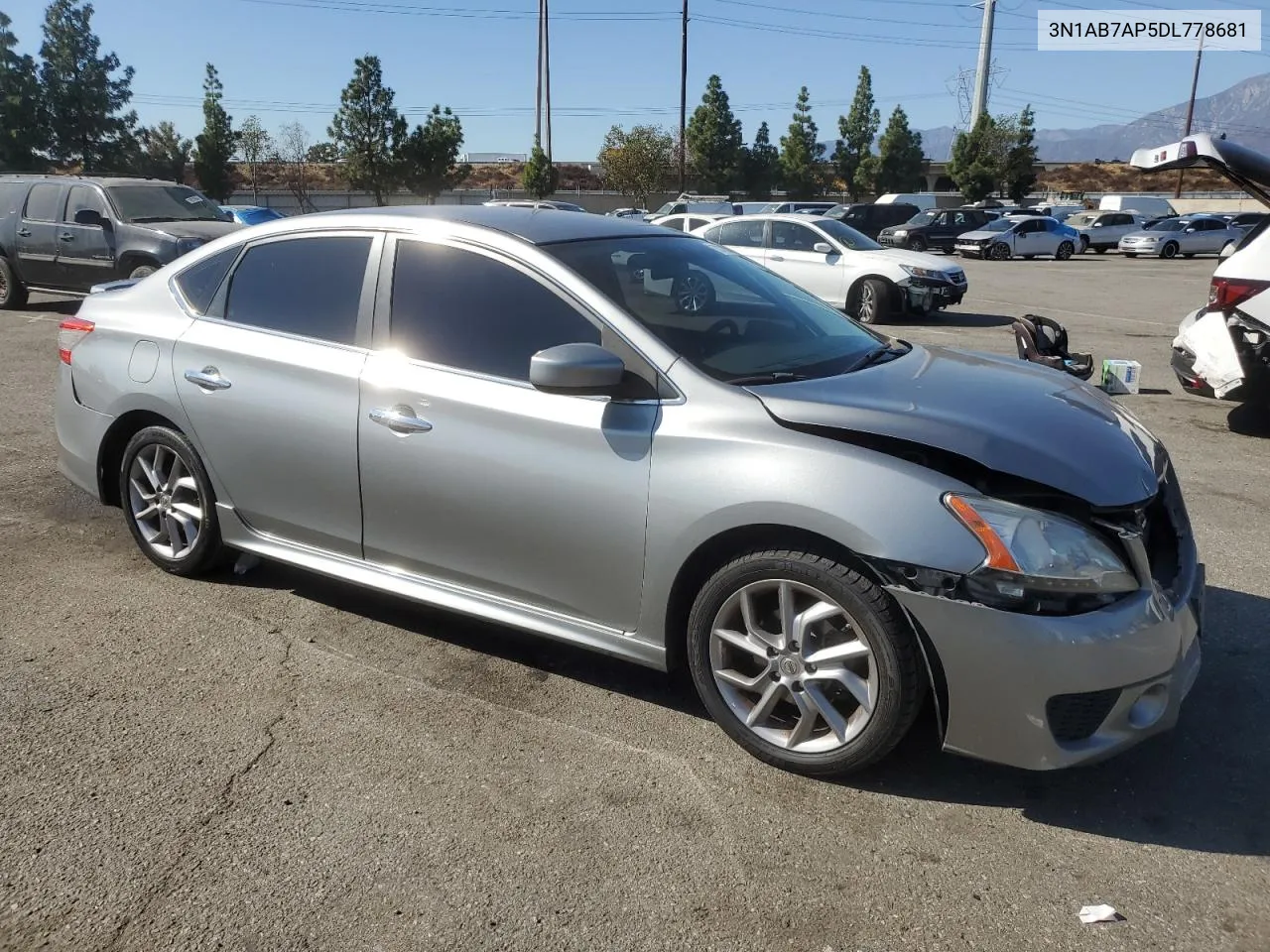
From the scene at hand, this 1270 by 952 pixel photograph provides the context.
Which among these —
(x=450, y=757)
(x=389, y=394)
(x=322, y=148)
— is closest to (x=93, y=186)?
(x=389, y=394)

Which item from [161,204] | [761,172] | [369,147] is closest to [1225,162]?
[161,204]

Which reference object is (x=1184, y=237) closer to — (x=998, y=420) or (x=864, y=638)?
(x=998, y=420)

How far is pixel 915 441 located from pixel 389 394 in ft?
6.20

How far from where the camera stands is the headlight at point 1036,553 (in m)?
2.71

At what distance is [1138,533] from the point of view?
9.55 feet

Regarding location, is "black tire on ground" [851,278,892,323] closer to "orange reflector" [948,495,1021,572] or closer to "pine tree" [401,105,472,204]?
A: "orange reflector" [948,495,1021,572]

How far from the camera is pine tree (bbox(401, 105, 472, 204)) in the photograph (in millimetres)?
55188

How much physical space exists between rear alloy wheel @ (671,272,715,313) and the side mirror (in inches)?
22.9

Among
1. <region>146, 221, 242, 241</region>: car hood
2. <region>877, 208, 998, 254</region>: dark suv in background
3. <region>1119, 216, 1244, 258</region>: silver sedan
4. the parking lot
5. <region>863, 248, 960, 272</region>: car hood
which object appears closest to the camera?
the parking lot

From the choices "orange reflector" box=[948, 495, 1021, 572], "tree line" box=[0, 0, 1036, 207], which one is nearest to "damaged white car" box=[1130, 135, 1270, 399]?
"orange reflector" box=[948, 495, 1021, 572]

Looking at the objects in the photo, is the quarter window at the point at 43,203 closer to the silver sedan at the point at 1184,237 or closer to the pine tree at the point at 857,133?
the silver sedan at the point at 1184,237

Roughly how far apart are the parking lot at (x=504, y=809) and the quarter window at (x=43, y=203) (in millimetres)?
10858

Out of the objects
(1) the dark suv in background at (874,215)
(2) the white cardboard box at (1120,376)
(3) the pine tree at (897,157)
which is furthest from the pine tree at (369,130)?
(2) the white cardboard box at (1120,376)

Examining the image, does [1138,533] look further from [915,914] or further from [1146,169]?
[1146,169]
